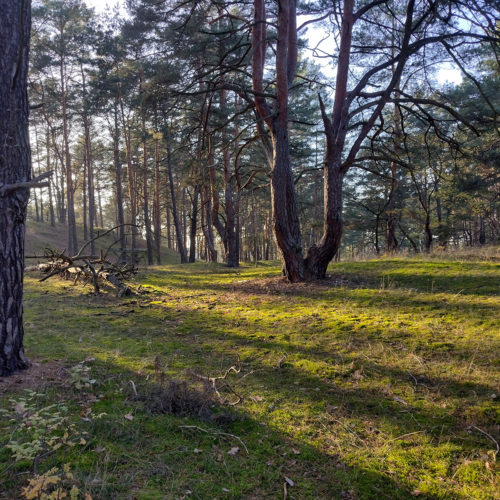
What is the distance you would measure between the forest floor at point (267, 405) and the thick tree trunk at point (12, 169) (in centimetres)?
50

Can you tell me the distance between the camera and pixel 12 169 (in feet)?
10.8

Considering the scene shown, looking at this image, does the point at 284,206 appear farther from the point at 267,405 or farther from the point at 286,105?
the point at 267,405

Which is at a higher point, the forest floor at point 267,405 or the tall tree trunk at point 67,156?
the tall tree trunk at point 67,156

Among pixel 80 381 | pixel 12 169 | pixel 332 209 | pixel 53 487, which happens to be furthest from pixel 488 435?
pixel 332 209

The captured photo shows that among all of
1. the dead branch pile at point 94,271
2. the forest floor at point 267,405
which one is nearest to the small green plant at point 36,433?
the forest floor at point 267,405

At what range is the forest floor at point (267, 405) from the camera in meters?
2.14

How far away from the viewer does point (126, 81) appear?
63.5ft

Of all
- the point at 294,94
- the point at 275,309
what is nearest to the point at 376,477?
the point at 275,309

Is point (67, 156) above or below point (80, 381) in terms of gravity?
above

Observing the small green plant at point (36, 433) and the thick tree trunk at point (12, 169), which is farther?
the thick tree trunk at point (12, 169)

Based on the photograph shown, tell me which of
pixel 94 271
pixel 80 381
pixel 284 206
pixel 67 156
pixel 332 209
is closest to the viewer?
pixel 80 381

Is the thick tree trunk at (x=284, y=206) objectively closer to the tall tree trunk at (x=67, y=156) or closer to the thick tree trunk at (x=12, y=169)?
the thick tree trunk at (x=12, y=169)

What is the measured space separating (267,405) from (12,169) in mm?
3328

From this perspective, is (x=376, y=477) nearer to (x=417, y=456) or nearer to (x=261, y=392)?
(x=417, y=456)
